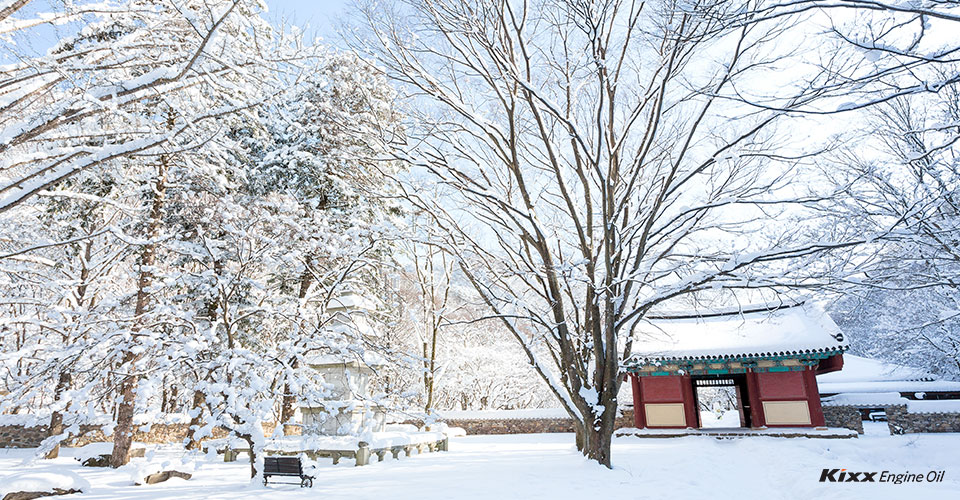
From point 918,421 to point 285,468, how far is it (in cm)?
2084

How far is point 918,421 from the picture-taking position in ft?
54.6

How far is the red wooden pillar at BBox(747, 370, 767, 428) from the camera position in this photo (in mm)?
15422

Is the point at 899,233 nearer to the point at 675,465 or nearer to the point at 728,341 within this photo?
the point at 675,465

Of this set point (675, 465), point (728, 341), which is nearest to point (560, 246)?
point (675, 465)

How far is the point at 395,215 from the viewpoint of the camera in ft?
50.6

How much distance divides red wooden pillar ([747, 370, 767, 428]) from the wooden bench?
566 inches

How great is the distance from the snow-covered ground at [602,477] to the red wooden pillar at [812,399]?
300 cm

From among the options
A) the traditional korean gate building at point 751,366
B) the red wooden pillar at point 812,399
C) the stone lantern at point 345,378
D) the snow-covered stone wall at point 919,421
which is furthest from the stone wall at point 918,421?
the stone lantern at point 345,378

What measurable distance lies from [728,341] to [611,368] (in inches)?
415

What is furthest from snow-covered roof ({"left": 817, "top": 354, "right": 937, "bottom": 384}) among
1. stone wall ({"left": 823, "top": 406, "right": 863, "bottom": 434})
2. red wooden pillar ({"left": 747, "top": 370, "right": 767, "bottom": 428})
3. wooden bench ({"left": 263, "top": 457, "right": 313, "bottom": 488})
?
wooden bench ({"left": 263, "top": 457, "right": 313, "bottom": 488})

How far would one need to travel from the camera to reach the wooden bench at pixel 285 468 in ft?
22.6

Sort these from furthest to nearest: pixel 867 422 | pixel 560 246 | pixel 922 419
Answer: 1. pixel 867 422
2. pixel 922 419
3. pixel 560 246

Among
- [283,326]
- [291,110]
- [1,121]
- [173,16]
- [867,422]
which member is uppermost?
[291,110]

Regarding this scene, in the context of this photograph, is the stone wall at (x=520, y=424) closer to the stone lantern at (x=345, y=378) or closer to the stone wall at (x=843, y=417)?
the stone wall at (x=843, y=417)
